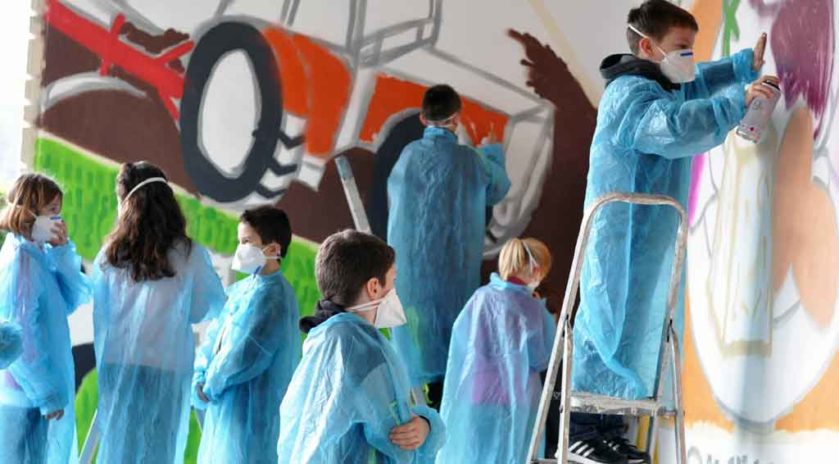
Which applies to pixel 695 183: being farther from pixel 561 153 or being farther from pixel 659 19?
pixel 561 153

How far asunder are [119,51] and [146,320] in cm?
142

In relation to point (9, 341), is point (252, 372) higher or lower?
lower

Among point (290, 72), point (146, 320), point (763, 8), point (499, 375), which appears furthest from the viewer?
point (290, 72)

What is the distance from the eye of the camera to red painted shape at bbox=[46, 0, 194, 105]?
522cm

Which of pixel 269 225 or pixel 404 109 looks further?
pixel 404 109

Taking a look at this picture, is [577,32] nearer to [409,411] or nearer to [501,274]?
[501,274]

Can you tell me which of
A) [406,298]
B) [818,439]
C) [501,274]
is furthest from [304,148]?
[818,439]

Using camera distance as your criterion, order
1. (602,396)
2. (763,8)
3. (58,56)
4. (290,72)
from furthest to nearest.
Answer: (290,72) < (58,56) < (763,8) < (602,396)

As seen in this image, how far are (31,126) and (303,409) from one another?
255 centimetres

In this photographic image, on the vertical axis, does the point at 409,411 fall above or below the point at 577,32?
below

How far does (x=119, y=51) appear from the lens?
5.25 meters

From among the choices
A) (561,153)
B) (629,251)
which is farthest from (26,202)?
(561,153)

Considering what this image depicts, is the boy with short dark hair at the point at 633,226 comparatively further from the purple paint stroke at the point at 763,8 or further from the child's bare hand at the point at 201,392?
the child's bare hand at the point at 201,392

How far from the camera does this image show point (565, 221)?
5371 mm
